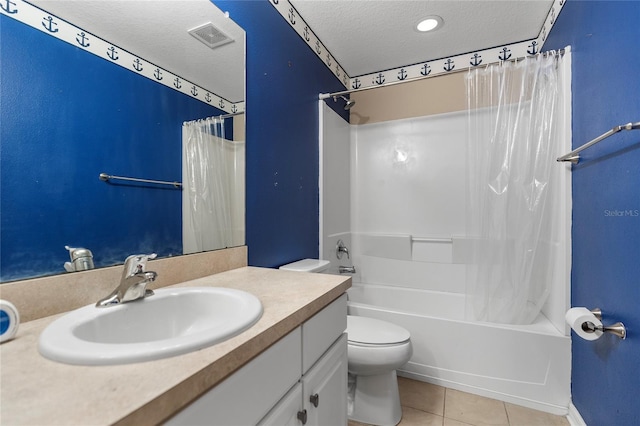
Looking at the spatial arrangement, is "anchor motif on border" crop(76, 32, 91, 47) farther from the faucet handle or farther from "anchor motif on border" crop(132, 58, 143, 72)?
the faucet handle

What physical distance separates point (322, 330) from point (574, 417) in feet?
5.00

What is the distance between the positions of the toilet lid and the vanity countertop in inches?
35.7

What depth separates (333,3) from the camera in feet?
5.68

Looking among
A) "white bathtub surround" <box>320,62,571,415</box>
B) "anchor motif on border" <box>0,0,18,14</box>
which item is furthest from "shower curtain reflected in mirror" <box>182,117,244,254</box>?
"white bathtub surround" <box>320,62,571,415</box>

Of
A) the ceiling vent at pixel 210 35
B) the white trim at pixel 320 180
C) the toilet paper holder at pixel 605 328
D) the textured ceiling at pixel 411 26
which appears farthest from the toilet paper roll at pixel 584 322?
the ceiling vent at pixel 210 35

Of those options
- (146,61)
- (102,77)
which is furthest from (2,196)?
(146,61)

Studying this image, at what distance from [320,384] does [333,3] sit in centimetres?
197

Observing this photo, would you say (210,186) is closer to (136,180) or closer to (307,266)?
(136,180)

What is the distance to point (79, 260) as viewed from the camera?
0.77 metres

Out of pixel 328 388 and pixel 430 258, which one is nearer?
pixel 328 388

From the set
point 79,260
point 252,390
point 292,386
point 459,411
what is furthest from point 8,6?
point 459,411

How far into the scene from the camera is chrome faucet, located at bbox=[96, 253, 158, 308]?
0.75 metres

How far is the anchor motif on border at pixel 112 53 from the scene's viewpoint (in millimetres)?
850

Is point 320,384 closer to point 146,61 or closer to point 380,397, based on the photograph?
point 380,397
